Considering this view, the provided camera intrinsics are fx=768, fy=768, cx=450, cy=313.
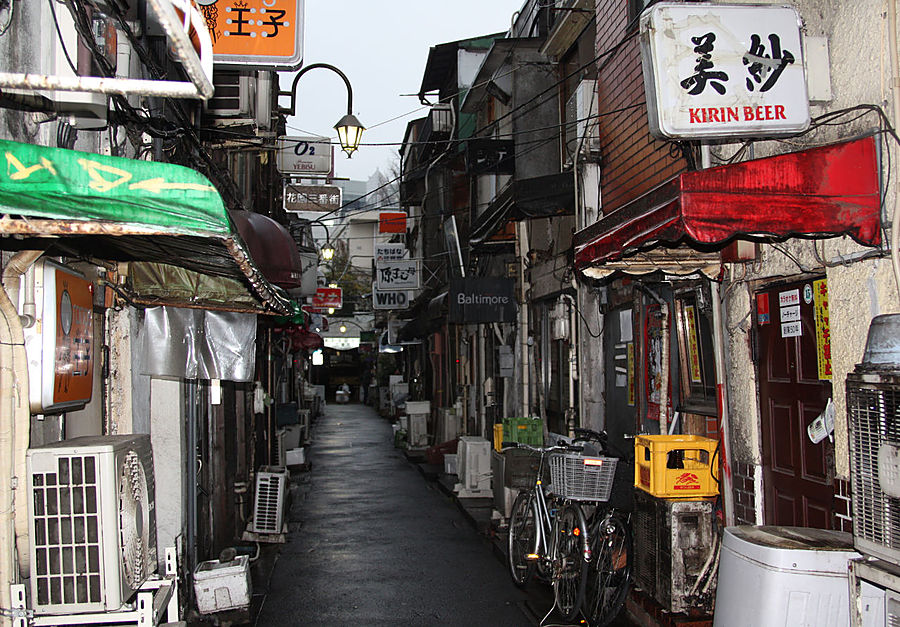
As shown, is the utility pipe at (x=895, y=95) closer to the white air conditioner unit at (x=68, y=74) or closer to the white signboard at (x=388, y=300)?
the white air conditioner unit at (x=68, y=74)

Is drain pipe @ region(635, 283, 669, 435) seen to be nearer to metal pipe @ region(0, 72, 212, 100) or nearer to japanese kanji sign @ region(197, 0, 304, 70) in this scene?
japanese kanji sign @ region(197, 0, 304, 70)

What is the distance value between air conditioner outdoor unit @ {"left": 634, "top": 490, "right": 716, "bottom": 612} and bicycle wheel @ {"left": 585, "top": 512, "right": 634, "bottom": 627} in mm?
447

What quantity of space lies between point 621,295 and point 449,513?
20.9 ft

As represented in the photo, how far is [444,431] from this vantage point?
912 inches

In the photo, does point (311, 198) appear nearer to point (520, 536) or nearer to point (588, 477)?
point (520, 536)

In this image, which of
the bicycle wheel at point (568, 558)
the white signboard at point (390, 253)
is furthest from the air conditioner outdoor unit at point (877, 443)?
the white signboard at point (390, 253)

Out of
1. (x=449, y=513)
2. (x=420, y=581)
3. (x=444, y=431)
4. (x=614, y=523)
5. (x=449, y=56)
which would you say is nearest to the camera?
(x=614, y=523)

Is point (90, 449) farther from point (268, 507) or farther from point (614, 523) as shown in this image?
point (268, 507)

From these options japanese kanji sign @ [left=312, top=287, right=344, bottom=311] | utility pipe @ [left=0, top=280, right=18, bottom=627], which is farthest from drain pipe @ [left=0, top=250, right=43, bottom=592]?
japanese kanji sign @ [left=312, top=287, right=344, bottom=311]

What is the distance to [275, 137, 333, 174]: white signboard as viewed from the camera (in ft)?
56.2

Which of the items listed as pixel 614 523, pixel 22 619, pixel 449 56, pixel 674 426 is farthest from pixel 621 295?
pixel 449 56

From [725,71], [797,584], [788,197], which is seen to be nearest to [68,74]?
[725,71]

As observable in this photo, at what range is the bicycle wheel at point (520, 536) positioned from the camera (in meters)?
9.66

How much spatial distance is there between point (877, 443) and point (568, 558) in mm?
4787
